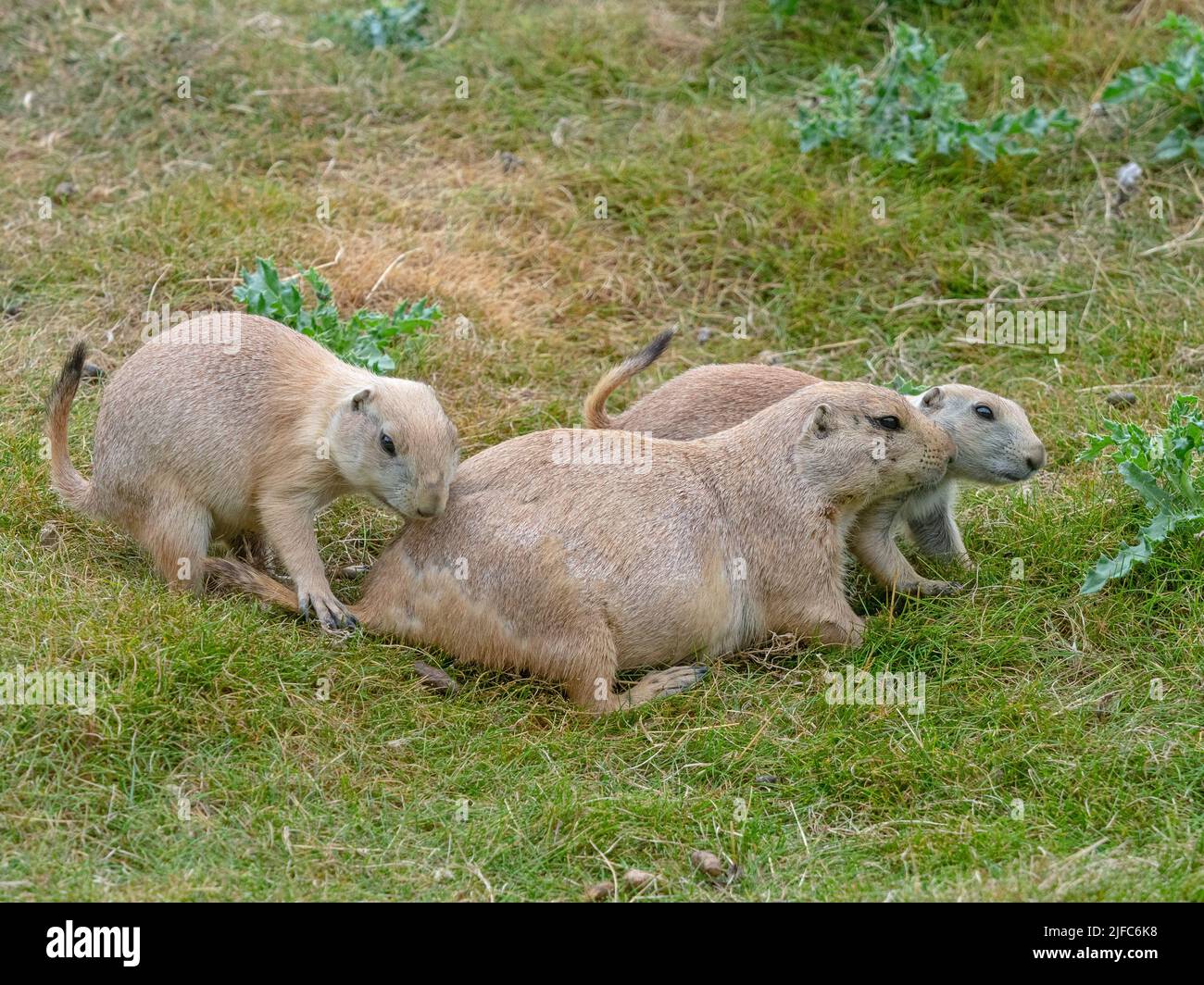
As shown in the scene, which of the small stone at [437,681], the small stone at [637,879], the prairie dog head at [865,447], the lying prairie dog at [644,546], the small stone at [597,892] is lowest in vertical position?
the small stone at [597,892]

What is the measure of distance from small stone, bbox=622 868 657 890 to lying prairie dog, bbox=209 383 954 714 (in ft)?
3.65

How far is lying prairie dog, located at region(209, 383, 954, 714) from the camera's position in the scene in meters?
6.59

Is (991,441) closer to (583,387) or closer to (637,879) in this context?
(583,387)

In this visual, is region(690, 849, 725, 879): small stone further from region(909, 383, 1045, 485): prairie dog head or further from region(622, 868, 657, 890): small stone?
region(909, 383, 1045, 485): prairie dog head

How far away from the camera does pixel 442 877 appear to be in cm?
548

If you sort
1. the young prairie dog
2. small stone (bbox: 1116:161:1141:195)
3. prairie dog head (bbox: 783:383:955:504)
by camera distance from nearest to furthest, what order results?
the young prairie dog, prairie dog head (bbox: 783:383:955:504), small stone (bbox: 1116:161:1141:195)

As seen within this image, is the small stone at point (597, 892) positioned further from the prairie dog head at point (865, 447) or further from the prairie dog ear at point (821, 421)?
the prairie dog ear at point (821, 421)

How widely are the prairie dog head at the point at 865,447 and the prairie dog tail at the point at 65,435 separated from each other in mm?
3404

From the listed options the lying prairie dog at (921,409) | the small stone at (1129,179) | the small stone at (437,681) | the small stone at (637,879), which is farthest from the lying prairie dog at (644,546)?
the small stone at (1129,179)

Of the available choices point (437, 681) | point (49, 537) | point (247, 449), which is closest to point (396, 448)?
point (247, 449)

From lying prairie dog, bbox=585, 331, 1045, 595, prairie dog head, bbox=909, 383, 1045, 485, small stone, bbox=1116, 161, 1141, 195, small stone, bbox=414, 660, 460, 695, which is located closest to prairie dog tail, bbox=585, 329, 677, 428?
lying prairie dog, bbox=585, 331, 1045, 595

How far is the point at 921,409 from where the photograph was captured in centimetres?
775

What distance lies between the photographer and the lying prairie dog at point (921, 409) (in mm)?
7410
